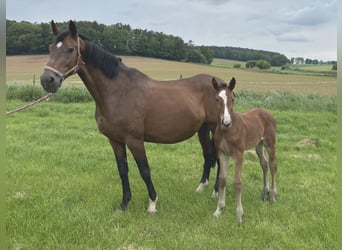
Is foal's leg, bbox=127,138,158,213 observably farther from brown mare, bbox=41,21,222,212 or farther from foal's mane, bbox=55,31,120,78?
foal's mane, bbox=55,31,120,78

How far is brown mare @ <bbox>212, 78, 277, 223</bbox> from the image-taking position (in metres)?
3.86

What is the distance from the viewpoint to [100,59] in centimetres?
427

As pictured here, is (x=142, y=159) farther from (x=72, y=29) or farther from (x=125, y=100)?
(x=72, y=29)

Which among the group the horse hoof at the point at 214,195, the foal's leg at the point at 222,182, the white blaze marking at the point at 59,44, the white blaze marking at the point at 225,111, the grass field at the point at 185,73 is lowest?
the horse hoof at the point at 214,195

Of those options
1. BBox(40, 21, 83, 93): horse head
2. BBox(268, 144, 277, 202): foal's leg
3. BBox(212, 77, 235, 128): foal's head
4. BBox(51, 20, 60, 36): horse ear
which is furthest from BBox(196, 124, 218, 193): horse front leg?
BBox(51, 20, 60, 36): horse ear

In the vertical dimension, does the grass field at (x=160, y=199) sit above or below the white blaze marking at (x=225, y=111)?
below

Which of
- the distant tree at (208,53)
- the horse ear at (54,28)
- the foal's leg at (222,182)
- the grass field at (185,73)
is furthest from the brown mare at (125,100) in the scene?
the distant tree at (208,53)

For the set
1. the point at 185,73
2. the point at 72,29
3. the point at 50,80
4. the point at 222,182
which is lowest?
the point at 222,182

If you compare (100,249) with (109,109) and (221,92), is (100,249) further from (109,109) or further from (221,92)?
(221,92)

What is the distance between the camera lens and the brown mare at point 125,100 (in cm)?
393

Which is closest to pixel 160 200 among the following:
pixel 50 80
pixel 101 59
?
pixel 101 59

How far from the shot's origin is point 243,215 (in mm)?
4289

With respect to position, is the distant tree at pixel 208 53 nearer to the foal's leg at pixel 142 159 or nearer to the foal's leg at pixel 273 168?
the foal's leg at pixel 273 168

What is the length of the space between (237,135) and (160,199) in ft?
4.87
